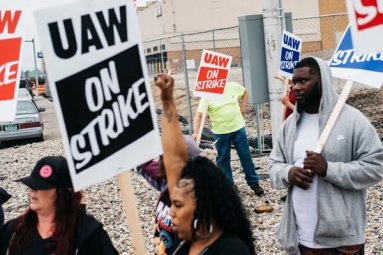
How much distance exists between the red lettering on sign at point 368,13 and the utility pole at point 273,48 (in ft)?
17.3

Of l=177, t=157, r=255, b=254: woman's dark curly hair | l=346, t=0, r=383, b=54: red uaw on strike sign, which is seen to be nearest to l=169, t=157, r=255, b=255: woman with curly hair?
l=177, t=157, r=255, b=254: woman's dark curly hair

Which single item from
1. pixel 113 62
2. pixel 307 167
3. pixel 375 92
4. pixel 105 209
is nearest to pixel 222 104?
pixel 105 209

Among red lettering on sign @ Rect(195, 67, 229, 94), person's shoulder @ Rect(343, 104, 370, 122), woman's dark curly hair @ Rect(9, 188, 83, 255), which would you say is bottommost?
red lettering on sign @ Rect(195, 67, 229, 94)

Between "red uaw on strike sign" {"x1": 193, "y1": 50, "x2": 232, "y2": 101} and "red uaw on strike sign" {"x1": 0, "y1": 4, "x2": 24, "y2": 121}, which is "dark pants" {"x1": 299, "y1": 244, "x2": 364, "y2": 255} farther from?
"red uaw on strike sign" {"x1": 193, "y1": 50, "x2": 232, "y2": 101}

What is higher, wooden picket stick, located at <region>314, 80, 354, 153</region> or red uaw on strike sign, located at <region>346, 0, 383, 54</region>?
red uaw on strike sign, located at <region>346, 0, 383, 54</region>

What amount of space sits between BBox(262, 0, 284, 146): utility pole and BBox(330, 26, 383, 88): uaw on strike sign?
4178 millimetres

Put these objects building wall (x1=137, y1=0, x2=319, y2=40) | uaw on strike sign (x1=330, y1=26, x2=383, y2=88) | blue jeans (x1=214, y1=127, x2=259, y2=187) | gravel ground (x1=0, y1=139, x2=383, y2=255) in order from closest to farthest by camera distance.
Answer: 1. uaw on strike sign (x1=330, y1=26, x2=383, y2=88)
2. gravel ground (x1=0, y1=139, x2=383, y2=255)
3. blue jeans (x1=214, y1=127, x2=259, y2=187)
4. building wall (x1=137, y1=0, x2=319, y2=40)

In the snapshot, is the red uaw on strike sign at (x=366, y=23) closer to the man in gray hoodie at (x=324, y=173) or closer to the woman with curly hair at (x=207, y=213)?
the man in gray hoodie at (x=324, y=173)

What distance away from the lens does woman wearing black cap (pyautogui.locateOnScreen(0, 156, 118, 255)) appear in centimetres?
306

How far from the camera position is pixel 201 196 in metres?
2.64

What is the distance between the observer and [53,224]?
3160mm

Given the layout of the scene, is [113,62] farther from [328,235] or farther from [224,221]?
[328,235]

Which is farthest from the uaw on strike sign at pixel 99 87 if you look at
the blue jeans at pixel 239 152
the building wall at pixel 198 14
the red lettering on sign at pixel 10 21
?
the building wall at pixel 198 14

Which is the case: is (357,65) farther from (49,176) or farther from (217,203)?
(49,176)
